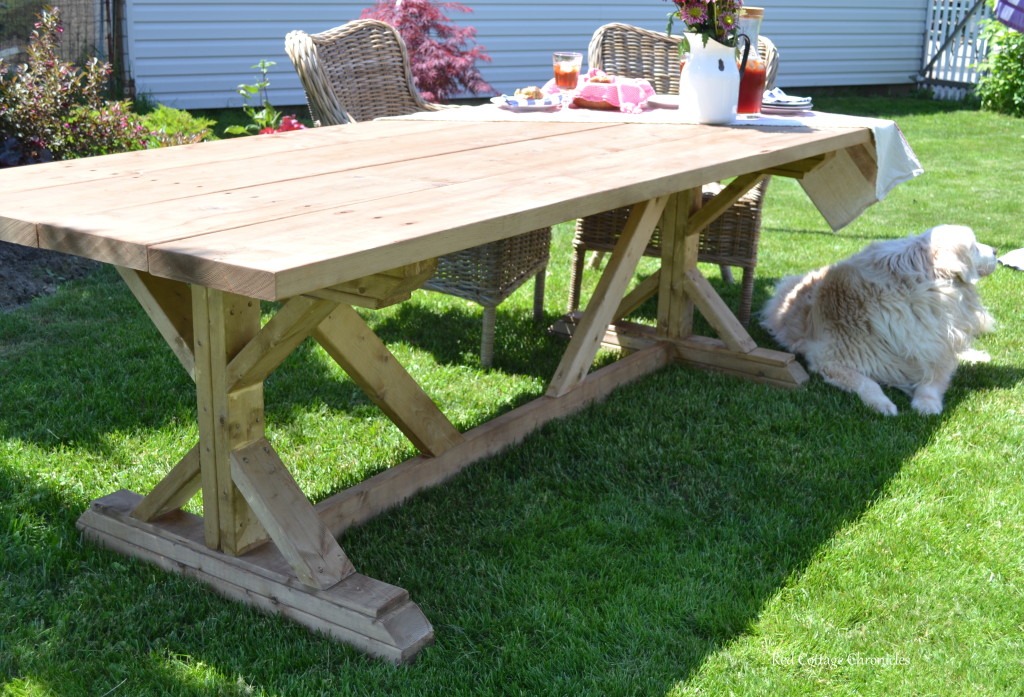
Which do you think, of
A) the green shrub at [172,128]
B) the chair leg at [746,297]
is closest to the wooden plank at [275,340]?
the chair leg at [746,297]

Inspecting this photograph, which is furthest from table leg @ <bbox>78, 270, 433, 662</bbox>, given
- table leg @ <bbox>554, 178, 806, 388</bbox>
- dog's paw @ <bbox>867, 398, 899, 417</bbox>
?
dog's paw @ <bbox>867, 398, 899, 417</bbox>

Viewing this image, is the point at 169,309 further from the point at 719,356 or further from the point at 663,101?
the point at 663,101

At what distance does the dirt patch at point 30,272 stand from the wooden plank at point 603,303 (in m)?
2.45

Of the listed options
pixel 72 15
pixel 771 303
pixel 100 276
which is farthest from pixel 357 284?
pixel 72 15

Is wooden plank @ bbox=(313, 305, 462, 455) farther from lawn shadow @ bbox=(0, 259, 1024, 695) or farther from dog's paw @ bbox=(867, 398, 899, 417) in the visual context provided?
dog's paw @ bbox=(867, 398, 899, 417)

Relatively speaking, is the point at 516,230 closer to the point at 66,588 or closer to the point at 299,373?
the point at 66,588

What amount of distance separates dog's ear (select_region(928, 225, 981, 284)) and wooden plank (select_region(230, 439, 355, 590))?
2.43 meters

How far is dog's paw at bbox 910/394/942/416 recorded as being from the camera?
11.3 ft

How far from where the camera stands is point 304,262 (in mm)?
1570

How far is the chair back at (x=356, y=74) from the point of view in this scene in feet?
12.9

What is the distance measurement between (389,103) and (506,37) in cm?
616

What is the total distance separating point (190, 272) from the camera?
1633 mm

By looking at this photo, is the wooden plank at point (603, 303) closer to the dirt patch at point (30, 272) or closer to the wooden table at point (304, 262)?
the wooden table at point (304, 262)

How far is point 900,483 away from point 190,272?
2142mm
